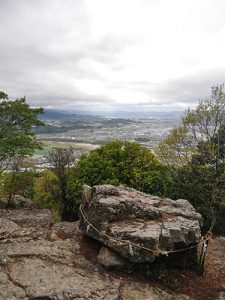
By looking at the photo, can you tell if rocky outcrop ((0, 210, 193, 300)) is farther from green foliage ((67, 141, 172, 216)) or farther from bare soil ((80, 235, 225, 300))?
green foliage ((67, 141, 172, 216))

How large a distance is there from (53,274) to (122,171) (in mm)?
12174

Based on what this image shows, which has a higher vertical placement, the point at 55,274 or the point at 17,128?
the point at 17,128

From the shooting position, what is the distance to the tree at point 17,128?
2085 cm

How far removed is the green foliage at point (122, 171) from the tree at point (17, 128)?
13.8 feet

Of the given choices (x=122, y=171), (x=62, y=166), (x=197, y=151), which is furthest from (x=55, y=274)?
(x=62, y=166)

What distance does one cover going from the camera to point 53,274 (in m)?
11.9

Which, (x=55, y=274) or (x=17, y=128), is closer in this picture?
(x=55, y=274)

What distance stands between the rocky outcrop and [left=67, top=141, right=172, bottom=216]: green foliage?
783 centimetres

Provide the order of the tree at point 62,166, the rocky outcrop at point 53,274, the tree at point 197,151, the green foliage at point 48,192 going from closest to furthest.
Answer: the rocky outcrop at point 53,274 → the tree at point 197,151 → the green foliage at point 48,192 → the tree at point 62,166

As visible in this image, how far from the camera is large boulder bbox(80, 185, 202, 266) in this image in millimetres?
12617

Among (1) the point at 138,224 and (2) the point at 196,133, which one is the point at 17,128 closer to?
(1) the point at 138,224

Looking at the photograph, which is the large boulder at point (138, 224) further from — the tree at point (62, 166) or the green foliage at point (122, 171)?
the tree at point (62, 166)

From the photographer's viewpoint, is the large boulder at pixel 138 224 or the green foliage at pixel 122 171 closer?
the large boulder at pixel 138 224

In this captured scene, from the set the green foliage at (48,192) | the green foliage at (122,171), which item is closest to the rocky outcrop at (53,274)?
the green foliage at (122,171)
